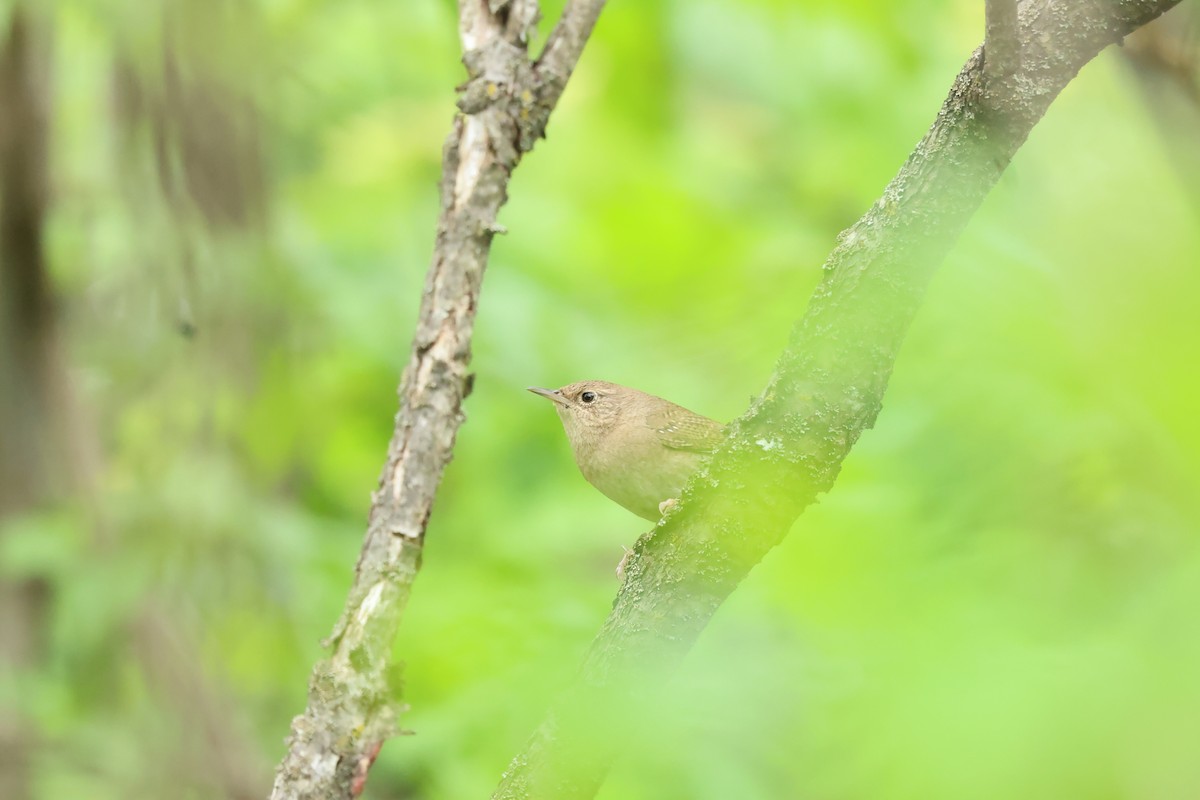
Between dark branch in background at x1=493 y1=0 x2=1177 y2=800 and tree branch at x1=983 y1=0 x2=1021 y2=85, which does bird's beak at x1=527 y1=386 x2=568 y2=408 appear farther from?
tree branch at x1=983 y1=0 x2=1021 y2=85

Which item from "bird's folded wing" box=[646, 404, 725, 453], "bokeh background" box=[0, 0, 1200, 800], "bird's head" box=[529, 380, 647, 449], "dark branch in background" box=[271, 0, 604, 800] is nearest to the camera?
"bokeh background" box=[0, 0, 1200, 800]

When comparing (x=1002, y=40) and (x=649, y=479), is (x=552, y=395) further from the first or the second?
(x=1002, y=40)

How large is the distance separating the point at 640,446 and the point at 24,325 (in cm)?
330

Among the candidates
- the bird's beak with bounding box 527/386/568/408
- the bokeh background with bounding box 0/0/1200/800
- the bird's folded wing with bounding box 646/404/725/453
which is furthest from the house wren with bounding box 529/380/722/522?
the bokeh background with bounding box 0/0/1200/800

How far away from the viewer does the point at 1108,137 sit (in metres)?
2.58

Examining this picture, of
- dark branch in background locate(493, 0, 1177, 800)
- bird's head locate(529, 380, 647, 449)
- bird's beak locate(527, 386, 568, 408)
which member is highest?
bird's beak locate(527, 386, 568, 408)

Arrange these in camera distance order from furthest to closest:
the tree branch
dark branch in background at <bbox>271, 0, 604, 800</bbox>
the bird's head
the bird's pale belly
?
the bird's head < the bird's pale belly < dark branch in background at <bbox>271, 0, 604, 800</bbox> < the tree branch

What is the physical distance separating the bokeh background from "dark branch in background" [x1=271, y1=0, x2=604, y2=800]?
217 millimetres

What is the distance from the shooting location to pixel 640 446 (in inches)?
202

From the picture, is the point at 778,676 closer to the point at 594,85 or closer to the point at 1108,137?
the point at 1108,137

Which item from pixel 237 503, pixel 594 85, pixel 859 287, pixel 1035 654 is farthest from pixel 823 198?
pixel 1035 654

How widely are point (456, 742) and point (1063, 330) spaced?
11.0 ft

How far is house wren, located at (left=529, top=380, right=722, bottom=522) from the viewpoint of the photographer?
5.03m

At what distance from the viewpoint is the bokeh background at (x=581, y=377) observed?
3.98ft
